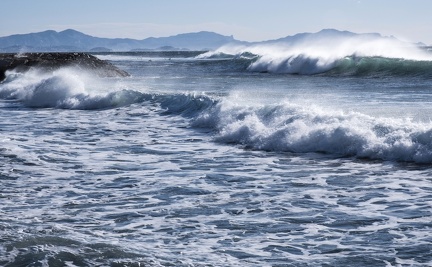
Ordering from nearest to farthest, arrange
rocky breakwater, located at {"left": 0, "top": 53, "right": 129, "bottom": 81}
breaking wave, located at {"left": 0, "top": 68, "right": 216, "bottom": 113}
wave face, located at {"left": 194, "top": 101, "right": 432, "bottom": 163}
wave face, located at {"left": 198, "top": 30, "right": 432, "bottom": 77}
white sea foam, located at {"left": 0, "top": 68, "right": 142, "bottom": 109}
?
wave face, located at {"left": 194, "top": 101, "right": 432, "bottom": 163} < breaking wave, located at {"left": 0, "top": 68, "right": 216, "bottom": 113} < white sea foam, located at {"left": 0, "top": 68, "right": 142, "bottom": 109} < rocky breakwater, located at {"left": 0, "top": 53, "right": 129, "bottom": 81} < wave face, located at {"left": 198, "top": 30, "right": 432, "bottom": 77}

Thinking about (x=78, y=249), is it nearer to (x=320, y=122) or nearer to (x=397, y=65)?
(x=320, y=122)

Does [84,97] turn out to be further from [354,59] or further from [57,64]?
[354,59]

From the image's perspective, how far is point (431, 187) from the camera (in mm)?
9172

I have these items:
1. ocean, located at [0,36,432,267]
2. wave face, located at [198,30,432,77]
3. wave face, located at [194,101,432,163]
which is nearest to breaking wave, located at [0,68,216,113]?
ocean, located at [0,36,432,267]

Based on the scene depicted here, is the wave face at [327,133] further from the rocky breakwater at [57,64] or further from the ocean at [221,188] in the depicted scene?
the rocky breakwater at [57,64]

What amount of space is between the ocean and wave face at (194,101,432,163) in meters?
0.03

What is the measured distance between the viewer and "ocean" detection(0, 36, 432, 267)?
6559 millimetres

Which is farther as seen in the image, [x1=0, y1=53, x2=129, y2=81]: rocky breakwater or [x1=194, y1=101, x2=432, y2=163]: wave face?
[x1=0, y1=53, x2=129, y2=81]: rocky breakwater

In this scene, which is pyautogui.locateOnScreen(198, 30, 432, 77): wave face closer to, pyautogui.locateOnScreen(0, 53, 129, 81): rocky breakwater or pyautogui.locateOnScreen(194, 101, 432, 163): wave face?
pyautogui.locateOnScreen(0, 53, 129, 81): rocky breakwater

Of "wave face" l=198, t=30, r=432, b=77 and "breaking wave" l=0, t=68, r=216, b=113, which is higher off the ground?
"wave face" l=198, t=30, r=432, b=77

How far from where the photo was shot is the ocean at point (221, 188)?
6559mm

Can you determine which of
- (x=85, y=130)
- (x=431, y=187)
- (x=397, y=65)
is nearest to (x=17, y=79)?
(x=85, y=130)

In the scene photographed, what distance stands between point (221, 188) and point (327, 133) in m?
4.12

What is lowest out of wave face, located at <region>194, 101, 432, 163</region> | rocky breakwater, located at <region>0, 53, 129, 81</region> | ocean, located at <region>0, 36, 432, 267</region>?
ocean, located at <region>0, 36, 432, 267</region>
